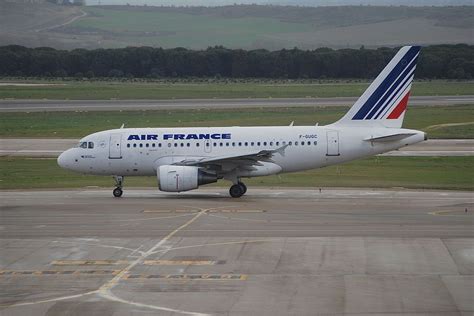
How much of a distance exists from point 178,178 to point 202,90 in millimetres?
73528

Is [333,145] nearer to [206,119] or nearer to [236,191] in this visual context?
[236,191]

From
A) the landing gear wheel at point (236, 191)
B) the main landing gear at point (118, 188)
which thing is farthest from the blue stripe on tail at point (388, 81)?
the main landing gear at point (118, 188)

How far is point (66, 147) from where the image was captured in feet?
208

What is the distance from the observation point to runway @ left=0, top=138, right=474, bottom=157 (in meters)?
58.5

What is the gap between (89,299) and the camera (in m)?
22.7

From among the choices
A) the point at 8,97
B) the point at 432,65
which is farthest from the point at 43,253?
the point at 432,65

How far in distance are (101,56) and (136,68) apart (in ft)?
18.3

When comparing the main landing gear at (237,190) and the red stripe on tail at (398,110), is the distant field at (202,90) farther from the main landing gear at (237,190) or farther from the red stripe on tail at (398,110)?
the main landing gear at (237,190)

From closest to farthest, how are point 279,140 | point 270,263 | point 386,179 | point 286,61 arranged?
point 270,263
point 279,140
point 386,179
point 286,61

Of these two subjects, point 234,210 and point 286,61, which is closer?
point 234,210

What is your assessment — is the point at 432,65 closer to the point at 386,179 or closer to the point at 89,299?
the point at 386,179

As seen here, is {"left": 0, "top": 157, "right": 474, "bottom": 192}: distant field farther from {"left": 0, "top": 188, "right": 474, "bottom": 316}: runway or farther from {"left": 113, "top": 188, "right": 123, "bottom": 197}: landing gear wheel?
{"left": 113, "top": 188, "right": 123, "bottom": 197}: landing gear wheel

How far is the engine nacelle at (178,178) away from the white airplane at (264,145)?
5 centimetres

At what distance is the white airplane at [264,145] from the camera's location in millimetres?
42031
